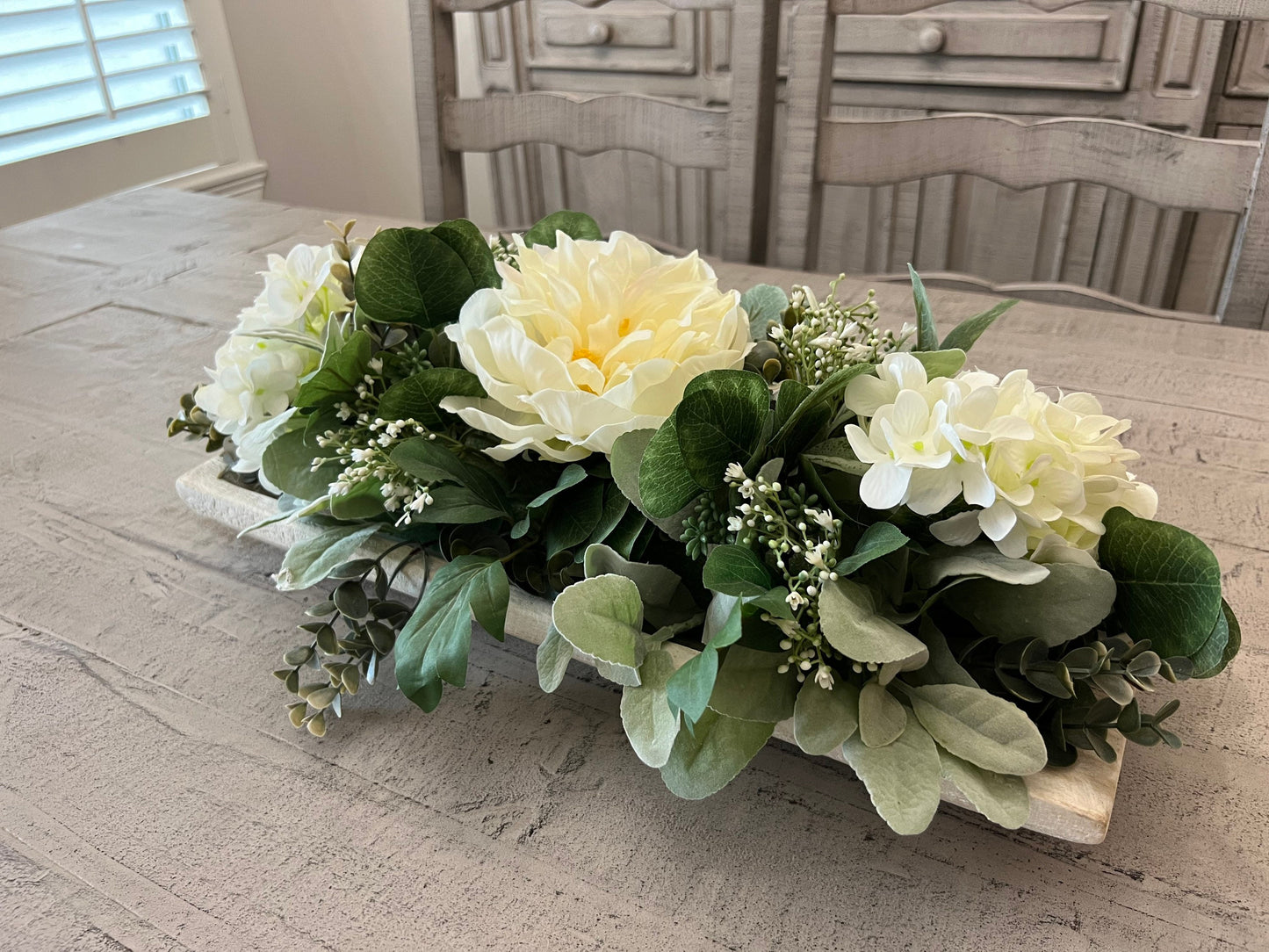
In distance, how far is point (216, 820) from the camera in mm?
433

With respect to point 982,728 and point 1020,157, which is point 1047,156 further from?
point 982,728

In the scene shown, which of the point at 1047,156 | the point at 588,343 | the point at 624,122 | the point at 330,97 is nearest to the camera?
the point at 588,343

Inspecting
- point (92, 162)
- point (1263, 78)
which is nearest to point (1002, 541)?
point (1263, 78)

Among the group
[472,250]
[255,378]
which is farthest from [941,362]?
[255,378]

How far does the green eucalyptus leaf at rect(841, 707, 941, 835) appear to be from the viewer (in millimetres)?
328

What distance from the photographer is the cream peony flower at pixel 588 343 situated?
0.41 meters

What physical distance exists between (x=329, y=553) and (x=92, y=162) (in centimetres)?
211

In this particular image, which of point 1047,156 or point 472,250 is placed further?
point 1047,156

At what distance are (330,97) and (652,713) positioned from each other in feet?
9.63

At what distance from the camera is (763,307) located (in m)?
0.54

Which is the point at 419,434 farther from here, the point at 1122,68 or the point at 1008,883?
the point at 1122,68

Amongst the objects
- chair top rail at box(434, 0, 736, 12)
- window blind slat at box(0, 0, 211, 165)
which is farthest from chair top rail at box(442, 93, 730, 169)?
window blind slat at box(0, 0, 211, 165)

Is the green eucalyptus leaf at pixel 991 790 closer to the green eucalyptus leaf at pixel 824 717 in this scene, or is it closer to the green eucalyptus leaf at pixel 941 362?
the green eucalyptus leaf at pixel 824 717

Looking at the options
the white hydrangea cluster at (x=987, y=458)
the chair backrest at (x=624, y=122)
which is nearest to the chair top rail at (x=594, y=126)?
the chair backrest at (x=624, y=122)
